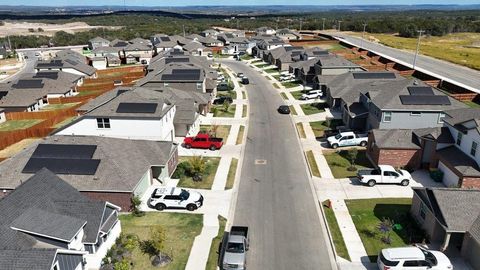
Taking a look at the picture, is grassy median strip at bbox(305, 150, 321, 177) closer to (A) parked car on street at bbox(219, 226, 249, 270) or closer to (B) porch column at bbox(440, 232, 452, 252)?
(A) parked car on street at bbox(219, 226, 249, 270)

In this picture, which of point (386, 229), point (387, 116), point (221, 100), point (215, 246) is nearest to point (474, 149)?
point (387, 116)

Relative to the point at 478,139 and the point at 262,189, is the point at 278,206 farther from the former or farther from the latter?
the point at 478,139

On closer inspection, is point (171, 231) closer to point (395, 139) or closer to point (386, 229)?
point (386, 229)

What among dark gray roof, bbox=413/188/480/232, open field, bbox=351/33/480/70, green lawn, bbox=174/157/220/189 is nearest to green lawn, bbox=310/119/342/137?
green lawn, bbox=174/157/220/189

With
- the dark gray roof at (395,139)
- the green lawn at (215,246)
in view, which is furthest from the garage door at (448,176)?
the green lawn at (215,246)

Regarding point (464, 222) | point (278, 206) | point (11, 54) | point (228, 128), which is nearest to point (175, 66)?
point (228, 128)
